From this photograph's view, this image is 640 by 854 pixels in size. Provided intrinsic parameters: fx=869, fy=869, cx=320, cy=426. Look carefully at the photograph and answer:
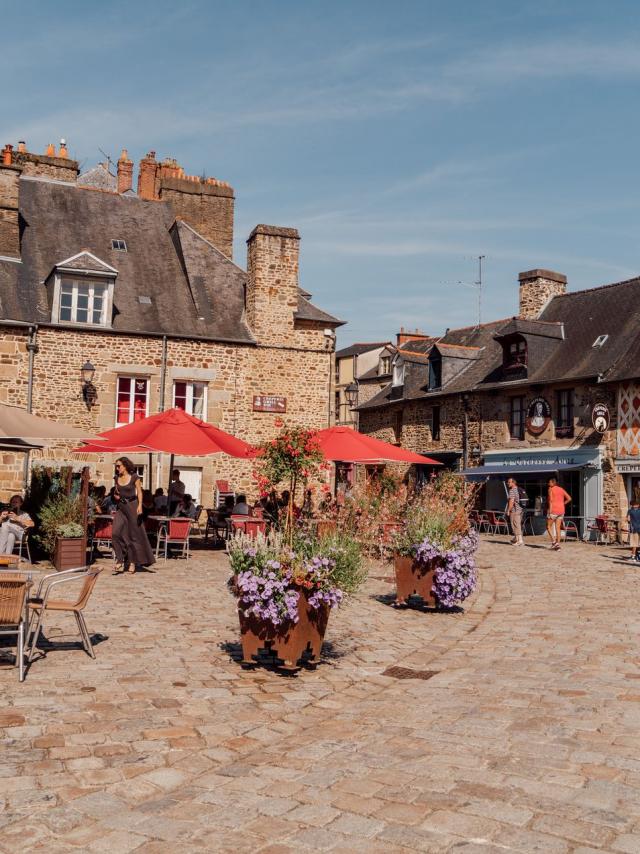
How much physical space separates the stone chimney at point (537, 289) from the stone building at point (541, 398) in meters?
0.04

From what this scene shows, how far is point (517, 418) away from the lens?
2745 centimetres

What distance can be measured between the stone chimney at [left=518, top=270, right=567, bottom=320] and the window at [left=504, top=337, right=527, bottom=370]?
2.50 meters

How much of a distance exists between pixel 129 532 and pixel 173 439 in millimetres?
2058

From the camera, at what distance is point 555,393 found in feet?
85.5

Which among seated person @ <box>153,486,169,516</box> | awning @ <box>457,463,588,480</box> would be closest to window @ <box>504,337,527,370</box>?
awning @ <box>457,463,588,480</box>

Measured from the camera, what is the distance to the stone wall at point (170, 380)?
1989 centimetres

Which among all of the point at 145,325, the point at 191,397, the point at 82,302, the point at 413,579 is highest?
the point at 82,302

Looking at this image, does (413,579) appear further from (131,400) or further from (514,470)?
(514,470)

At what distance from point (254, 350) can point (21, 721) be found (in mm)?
16936

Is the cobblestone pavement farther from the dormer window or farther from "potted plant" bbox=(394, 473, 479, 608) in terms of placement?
the dormer window

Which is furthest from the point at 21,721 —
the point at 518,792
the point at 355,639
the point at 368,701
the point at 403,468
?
the point at 403,468

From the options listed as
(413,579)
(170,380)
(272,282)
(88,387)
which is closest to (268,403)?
(170,380)

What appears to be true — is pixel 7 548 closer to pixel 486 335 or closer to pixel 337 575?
pixel 337 575

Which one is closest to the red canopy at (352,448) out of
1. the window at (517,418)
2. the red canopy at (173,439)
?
the red canopy at (173,439)
